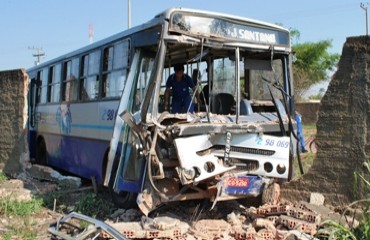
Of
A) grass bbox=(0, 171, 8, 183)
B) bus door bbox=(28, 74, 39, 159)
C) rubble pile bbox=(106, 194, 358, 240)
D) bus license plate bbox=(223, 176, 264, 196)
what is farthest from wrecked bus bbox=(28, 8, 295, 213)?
bus door bbox=(28, 74, 39, 159)

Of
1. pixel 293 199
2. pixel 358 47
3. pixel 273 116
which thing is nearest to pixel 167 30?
pixel 273 116

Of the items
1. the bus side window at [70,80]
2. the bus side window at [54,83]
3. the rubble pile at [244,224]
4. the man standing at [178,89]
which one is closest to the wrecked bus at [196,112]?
the man standing at [178,89]

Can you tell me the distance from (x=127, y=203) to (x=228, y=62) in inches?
106

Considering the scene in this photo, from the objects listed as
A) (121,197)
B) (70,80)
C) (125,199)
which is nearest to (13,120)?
(70,80)

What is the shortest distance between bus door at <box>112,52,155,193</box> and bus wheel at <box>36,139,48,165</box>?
244 inches

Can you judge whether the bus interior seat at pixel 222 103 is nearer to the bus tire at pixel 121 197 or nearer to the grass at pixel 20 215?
the bus tire at pixel 121 197

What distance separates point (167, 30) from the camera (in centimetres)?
651

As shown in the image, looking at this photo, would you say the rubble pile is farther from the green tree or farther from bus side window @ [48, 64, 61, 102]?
the green tree

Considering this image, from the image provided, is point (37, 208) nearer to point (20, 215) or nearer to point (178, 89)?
point (20, 215)

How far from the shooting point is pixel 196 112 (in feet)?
24.5

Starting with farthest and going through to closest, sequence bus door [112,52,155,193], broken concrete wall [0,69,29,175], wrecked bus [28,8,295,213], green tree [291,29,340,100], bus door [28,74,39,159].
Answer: green tree [291,29,340,100] → bus door [28,74,39,159] → broken concrete wall [0,69,29,175] → bus door [112,52,155,193] → wrecked bus [28,8,295,213]

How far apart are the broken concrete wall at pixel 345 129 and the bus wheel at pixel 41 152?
782 cm

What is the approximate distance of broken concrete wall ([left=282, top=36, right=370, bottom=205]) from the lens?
677cm

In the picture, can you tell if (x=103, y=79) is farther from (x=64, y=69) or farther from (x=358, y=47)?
(x=358, y=47)
